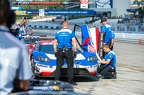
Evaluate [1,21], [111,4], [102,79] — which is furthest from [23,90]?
[111,4]

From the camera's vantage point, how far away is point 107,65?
10.9m

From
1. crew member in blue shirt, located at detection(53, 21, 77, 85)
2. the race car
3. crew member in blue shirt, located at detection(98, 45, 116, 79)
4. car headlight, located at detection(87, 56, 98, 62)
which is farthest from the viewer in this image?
crew member in blue shirt, located at detection(98, 45, 116, 79)

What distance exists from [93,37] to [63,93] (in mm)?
8341

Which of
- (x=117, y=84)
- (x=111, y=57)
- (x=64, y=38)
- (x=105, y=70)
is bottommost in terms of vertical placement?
(x=117, y=84)

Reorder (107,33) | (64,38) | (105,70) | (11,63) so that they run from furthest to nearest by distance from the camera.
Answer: (107,33), (105,70), (64,38), (11,63)

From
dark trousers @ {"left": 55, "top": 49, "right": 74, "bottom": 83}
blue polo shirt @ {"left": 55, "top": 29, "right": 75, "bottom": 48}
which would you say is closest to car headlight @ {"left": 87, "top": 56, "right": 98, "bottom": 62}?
dark trousers @ {"left": 55, "top": 49, "right": 74, "bottom": 83}

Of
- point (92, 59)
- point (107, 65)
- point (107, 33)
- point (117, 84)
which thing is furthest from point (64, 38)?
point (107, 33)

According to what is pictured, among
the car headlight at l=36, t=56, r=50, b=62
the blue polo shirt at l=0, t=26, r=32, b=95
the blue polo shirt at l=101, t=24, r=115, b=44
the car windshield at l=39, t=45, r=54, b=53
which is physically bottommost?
the car headlight at l=36, t=56, r=50, b=62

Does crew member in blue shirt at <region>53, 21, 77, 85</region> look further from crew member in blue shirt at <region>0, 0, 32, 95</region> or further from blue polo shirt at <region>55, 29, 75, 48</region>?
crew member in blue shirt at <region>0, 0, 32, 95</region>

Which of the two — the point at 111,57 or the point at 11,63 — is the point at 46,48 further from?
the point at 11,63

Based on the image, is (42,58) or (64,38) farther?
(42,58)

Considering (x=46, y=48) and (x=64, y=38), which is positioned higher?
(x=64, y=38)

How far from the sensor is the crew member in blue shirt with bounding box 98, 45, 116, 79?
1079 cm

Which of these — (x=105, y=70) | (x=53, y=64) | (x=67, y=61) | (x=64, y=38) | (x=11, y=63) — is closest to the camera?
(x=11, y=63)
